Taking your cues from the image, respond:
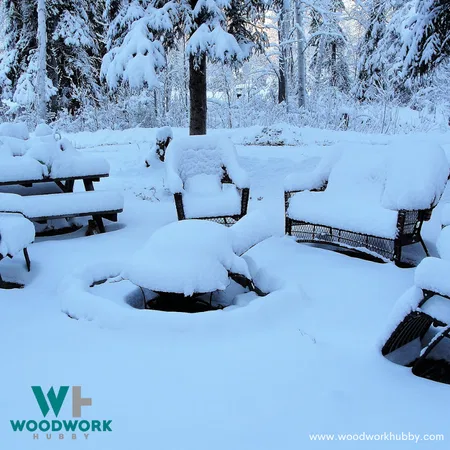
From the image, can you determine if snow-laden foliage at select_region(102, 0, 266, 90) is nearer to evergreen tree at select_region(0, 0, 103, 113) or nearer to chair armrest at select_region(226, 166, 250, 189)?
chair armrest at select_region(226, 166, 250, 189)

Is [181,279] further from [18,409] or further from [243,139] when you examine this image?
[243,139]

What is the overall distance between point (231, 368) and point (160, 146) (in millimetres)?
6501

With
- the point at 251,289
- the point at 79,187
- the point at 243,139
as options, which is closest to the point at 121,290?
the point at 251,289

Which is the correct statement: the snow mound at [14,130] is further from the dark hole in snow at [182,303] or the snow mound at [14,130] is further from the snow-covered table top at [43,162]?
the dark hole in snow at [182,303]

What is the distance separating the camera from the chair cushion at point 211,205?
15.1 ft

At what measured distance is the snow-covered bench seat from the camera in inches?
177

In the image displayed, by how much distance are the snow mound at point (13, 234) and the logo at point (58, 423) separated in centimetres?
158

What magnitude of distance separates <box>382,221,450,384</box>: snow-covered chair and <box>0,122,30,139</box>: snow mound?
5.48m

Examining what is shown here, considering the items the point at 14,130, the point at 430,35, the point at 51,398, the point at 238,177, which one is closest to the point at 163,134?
the point at 14,130

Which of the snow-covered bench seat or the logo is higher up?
the snow-covered bench seat

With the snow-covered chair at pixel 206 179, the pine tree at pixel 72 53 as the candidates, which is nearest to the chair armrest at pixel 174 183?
the snow-covered chair at pixel 206 179

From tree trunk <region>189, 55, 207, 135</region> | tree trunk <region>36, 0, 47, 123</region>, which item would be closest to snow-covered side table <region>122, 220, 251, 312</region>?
tree trunk <region>189, 55, 207, 135</region>

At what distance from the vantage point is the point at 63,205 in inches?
184

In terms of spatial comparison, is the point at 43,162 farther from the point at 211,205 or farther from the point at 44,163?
the point at 211,205
